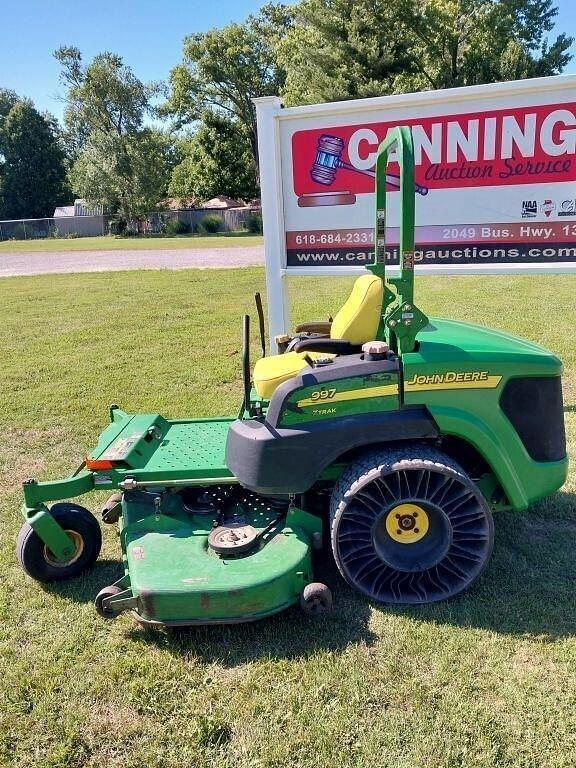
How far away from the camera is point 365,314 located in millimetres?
3242

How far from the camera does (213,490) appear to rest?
11.2 feet

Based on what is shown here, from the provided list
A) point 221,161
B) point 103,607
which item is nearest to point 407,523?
point 103,607

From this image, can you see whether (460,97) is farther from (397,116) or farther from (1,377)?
(1,377)

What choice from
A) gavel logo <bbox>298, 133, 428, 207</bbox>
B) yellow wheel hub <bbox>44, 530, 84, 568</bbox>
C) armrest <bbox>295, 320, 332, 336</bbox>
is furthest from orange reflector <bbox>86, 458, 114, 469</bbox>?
gavel logo <bbox>298, 133, 428, 207</bbox>

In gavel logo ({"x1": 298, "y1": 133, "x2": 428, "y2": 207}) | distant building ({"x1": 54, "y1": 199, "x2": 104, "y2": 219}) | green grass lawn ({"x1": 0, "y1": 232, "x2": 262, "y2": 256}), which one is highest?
distant building ({"x1": 54, "y1": 199, "x2": 104, "y2": 219})

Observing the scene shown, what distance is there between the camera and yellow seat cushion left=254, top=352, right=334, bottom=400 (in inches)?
125

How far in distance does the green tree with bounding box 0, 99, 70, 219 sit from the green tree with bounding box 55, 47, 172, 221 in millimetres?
13175

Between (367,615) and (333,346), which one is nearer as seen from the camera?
(367,615)

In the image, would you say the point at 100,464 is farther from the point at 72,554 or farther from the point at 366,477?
the point at 366,477

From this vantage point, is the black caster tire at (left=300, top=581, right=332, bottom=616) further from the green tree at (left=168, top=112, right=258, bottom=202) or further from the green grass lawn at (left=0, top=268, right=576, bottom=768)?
the green tree at (left=168, top=112, right=258, bottom=202)

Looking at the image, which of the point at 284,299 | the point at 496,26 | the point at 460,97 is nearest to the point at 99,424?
the point at 284,299

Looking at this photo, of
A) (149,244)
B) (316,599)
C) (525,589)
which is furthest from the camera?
(149,244)

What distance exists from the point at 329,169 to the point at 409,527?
3.18 meters

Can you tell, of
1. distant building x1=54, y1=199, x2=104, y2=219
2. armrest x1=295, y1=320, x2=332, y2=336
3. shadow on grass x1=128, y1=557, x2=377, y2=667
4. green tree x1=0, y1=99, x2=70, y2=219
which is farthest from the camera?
green tree x1=0, y1=99, x2=70, y2=219
